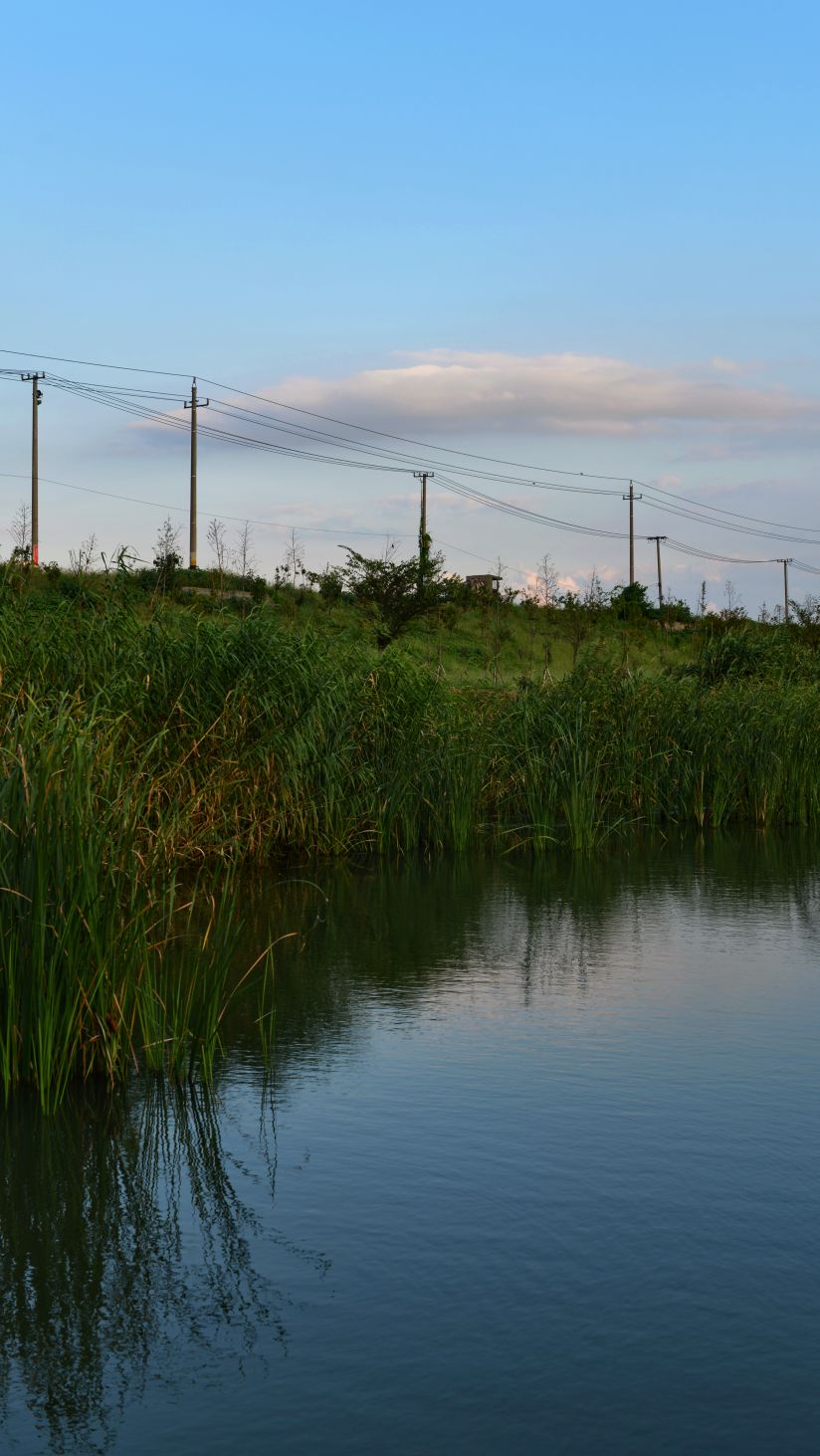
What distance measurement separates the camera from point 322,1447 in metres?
3.06

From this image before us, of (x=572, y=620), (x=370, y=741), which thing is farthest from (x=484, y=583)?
(x=370, y=741)

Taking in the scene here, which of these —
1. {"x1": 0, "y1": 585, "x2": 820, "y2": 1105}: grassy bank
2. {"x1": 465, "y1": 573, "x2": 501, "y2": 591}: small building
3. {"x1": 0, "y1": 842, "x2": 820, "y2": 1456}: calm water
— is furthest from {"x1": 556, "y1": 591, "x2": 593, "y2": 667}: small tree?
{"x1": 0, "y1": 842, "x2": 820, "y2": 1456}: calm water

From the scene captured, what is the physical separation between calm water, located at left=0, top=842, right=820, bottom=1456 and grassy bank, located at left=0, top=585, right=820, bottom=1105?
1.55 ft

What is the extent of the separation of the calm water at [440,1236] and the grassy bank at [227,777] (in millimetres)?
474

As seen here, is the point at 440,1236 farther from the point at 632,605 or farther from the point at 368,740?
the point at 632,605

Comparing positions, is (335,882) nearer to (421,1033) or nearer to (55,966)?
(421,1033)

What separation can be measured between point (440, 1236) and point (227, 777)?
662 centimetres

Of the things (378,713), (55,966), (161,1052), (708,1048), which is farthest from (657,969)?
(378,713)

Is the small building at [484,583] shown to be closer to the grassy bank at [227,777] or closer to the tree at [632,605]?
the tree at [632,605]

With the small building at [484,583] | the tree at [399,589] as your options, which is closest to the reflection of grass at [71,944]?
the tree at [399,589]

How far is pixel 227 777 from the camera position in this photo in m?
10.5

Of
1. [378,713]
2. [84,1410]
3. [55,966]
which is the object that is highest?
[378,713]

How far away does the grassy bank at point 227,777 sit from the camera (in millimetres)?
5254

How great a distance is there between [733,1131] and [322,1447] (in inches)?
96.9
